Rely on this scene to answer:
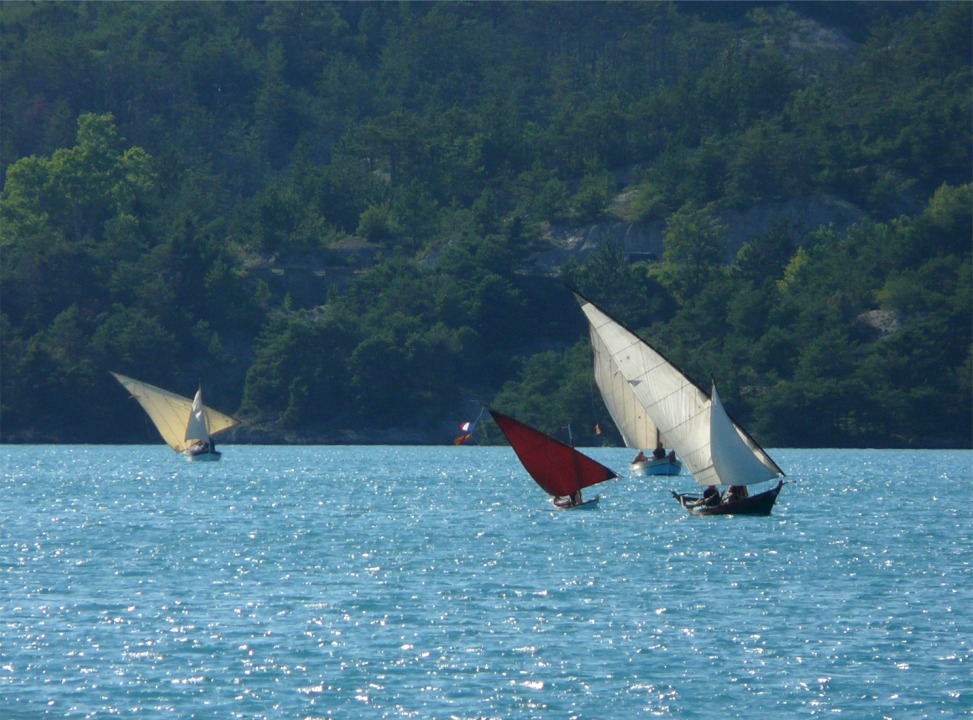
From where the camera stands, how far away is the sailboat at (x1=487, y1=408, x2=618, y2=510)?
58875mm

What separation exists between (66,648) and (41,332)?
115m

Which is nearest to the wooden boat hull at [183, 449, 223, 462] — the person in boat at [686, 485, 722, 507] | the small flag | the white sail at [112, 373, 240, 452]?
the white sail at [112, 373, 240, 452]

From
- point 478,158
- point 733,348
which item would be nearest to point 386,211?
point 478,158

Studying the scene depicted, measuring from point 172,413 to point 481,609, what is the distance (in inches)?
2955

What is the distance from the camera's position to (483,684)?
2864cm

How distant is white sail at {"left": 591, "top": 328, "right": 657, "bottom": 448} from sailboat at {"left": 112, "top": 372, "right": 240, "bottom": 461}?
35045 mm

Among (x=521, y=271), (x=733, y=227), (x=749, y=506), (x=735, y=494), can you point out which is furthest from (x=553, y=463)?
(x=733, y=227)

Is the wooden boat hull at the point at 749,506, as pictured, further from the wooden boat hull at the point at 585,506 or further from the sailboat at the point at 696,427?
the wooden boat hull at the point at 585,506

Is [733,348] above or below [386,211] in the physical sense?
below

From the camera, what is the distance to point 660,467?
83062 millimetres

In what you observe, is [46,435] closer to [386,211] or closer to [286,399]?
[286,399]

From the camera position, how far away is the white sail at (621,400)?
2498 inches

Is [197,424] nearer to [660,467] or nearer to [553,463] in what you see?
[660,467]

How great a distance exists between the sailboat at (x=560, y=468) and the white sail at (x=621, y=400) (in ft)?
10.5
